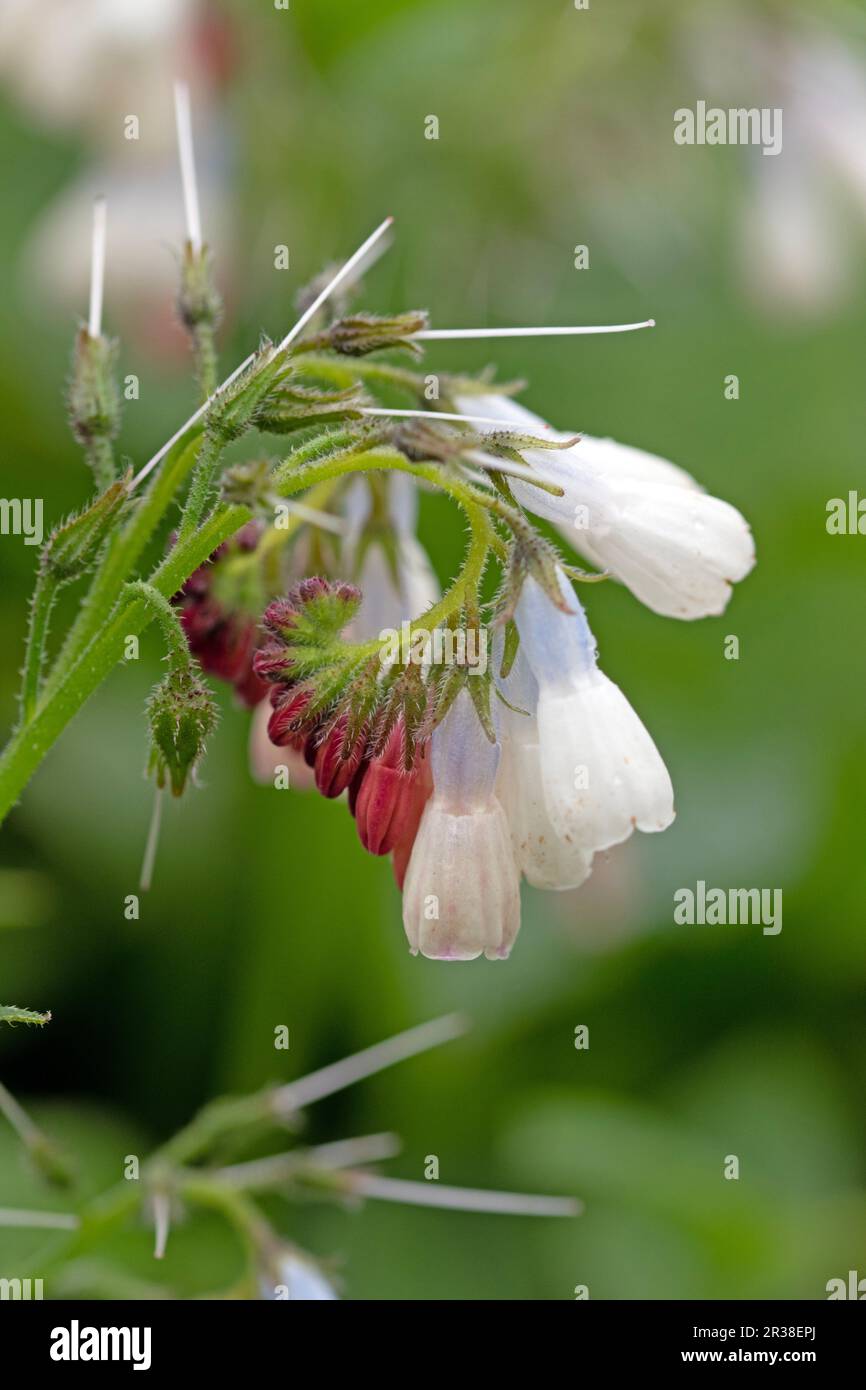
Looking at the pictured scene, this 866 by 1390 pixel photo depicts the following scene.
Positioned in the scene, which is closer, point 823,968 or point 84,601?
point 84,601

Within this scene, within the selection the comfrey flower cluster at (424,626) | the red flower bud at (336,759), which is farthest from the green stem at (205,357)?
the red flower bud at (336,759)

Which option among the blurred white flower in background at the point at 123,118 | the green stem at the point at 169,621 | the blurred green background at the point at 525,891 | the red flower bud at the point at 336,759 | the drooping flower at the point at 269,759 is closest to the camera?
the green stem at the point at 169,621

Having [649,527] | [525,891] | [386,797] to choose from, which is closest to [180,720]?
[386,797]

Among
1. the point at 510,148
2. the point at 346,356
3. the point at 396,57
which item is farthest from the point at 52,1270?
the point at 396,57

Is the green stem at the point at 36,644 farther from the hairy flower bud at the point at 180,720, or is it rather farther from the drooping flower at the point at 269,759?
the drooping flower at the point at 269,759

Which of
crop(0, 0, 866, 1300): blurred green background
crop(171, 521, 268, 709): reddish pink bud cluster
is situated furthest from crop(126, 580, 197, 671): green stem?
crop(0, 0, 866, 1300): blurred green background
